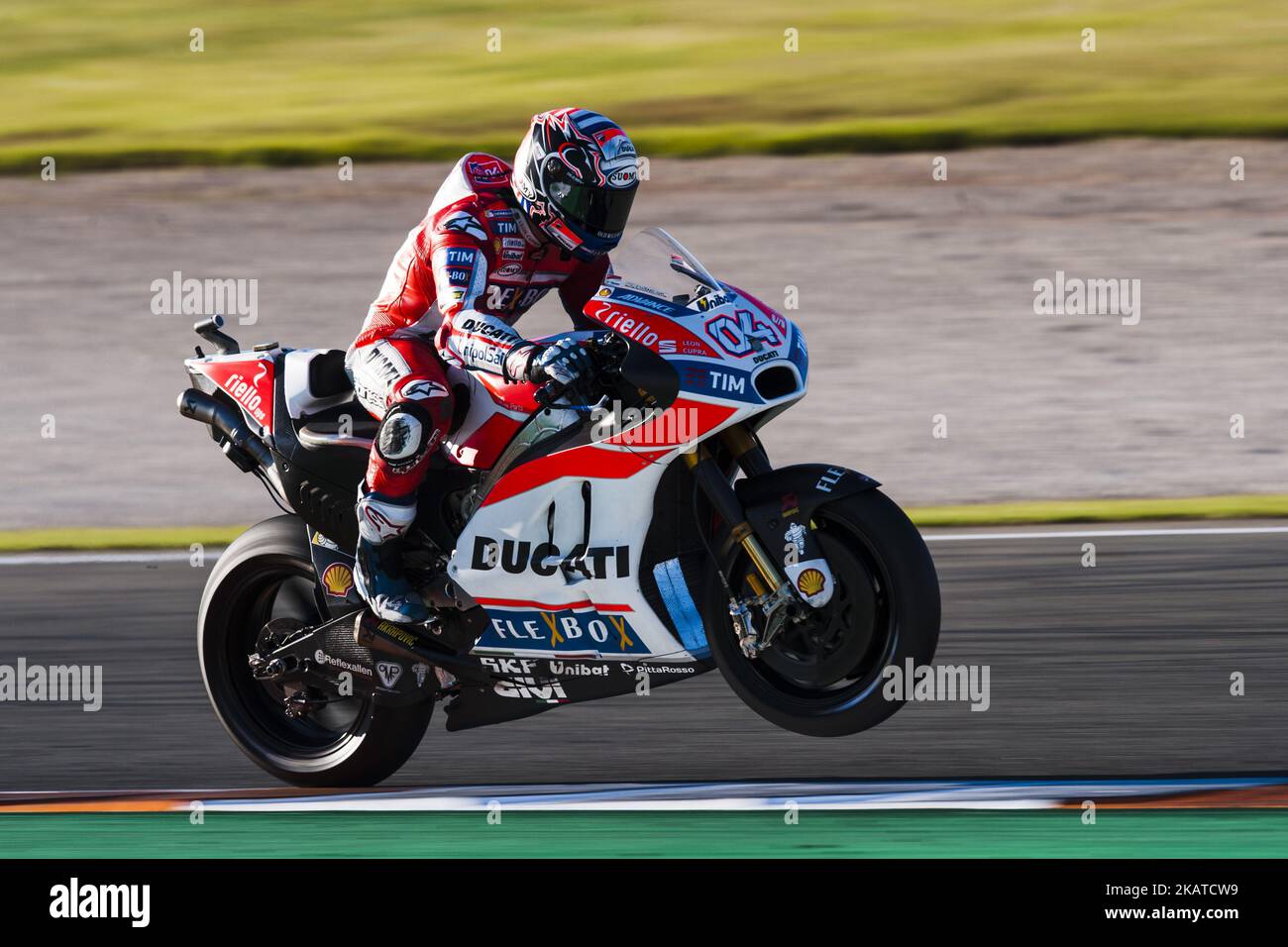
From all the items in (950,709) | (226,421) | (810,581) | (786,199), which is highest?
(786,199)

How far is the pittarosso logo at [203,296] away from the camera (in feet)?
46.1

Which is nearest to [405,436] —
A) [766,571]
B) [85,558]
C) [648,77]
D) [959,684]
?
[766,571]

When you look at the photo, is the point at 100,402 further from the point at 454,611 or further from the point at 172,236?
the point at 454,611

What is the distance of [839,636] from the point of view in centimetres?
485

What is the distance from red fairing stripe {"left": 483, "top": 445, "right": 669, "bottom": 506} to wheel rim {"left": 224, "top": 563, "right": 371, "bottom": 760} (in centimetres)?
86

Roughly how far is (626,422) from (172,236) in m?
11.3

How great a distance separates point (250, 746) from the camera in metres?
5.77

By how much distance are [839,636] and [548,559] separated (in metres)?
0.82

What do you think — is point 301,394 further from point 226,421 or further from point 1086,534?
point 1086,534

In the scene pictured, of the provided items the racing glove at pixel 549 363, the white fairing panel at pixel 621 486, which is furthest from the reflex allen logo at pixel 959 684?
the racing glove at pixel 549 363

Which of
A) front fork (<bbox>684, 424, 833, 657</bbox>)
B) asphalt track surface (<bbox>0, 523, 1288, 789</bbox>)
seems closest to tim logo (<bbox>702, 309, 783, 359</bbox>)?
front fork (<bbox>684, 424, 833, 657</bbox>)

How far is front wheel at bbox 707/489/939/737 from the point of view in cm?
473

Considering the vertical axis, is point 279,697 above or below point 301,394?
below

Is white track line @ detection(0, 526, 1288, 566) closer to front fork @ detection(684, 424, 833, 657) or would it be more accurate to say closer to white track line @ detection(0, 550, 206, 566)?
white track line @ detection(0, 550, 206, 566)
